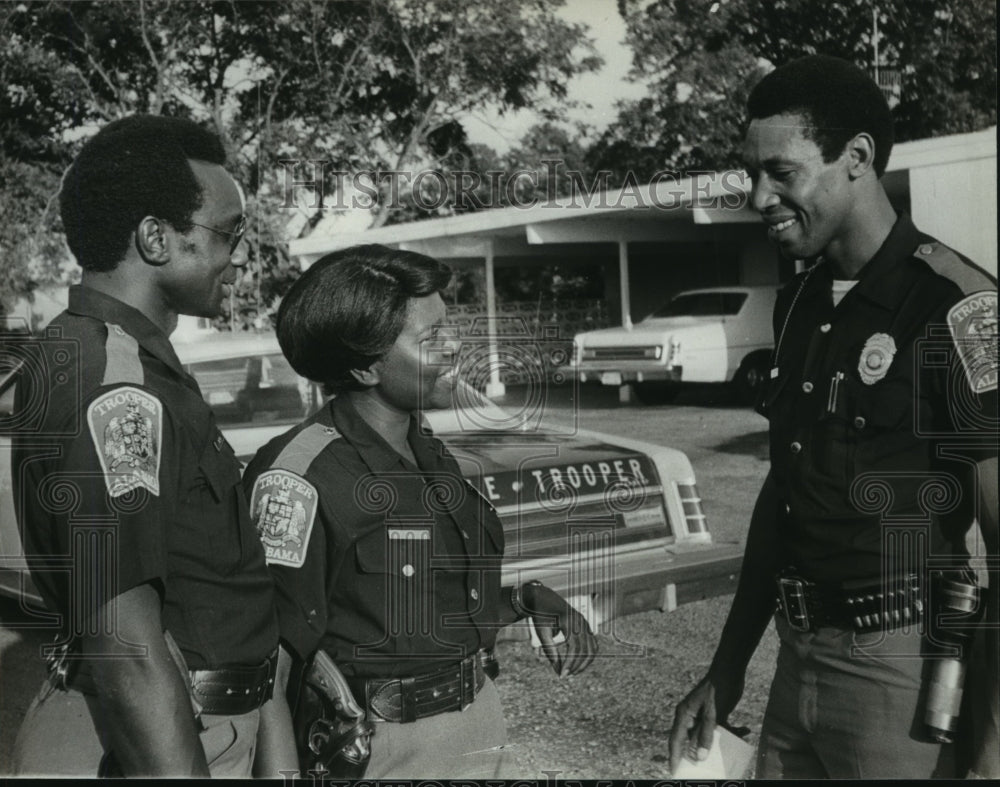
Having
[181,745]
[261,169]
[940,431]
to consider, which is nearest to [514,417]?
[261,169]

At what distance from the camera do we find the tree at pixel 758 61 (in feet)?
7.82

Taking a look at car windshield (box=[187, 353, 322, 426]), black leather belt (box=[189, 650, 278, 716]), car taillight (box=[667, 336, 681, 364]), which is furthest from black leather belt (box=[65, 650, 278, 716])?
car windshield (box=[187, 353, 322, 426])

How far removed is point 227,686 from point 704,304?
1.62 metres

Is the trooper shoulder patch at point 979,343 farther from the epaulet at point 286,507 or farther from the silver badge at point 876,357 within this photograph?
the epaulet at point 286,507

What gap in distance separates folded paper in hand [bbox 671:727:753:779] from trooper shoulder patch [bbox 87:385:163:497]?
1069 millimetres

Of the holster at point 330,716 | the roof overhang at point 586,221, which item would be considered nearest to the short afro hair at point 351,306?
the holster at point 330,716

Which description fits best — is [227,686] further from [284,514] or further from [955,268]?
[955,268]

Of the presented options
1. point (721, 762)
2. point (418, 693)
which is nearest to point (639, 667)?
point (721, 762)

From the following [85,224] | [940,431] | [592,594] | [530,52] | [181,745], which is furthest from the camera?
[592,594]

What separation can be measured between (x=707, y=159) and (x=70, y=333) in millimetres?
1663

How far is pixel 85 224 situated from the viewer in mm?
1372

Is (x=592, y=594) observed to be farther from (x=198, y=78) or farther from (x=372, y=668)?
(x=198, y=78)

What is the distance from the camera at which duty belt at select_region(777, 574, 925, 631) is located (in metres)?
1.53

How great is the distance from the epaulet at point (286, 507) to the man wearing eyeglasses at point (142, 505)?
0.10 m
